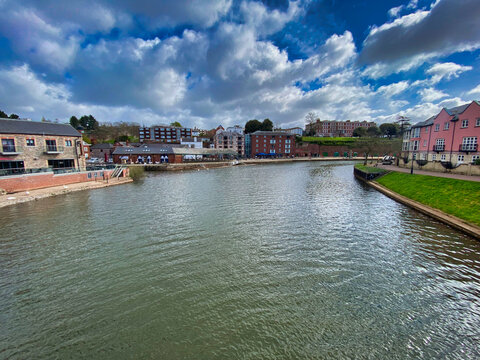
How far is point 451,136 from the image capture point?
109 feet

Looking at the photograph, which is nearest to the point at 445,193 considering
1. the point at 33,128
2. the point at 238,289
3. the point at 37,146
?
the point at 238,289

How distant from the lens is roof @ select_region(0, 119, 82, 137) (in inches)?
1149

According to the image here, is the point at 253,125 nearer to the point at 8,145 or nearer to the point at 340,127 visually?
the point at 340,127

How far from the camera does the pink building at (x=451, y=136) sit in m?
29.7

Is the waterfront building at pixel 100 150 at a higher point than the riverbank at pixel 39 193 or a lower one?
higher

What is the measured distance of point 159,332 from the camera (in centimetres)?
613

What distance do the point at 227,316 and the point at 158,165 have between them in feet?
184

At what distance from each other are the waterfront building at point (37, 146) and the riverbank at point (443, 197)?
136 ft

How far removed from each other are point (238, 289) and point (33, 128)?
40.8 metres

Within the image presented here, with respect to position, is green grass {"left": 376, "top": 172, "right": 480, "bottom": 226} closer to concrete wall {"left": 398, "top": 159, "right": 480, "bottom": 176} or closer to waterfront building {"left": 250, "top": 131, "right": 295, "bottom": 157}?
concrete wall {"left": 398, "top": 159, "right": 480, "bottom": 176}

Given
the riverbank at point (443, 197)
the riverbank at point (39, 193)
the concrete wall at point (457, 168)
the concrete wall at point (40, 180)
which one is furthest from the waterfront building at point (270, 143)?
the riverbank at point (443, 197)

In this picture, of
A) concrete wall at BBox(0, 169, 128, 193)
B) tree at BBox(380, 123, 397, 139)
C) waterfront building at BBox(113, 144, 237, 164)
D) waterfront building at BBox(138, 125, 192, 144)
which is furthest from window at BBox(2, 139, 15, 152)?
tree at BBox(380, 123, 397, 139)

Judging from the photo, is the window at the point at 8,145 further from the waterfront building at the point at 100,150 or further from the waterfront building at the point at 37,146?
the waterfront building at the point at 100,150

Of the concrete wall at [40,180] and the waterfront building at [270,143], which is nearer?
the concrete wall at [40,180]
